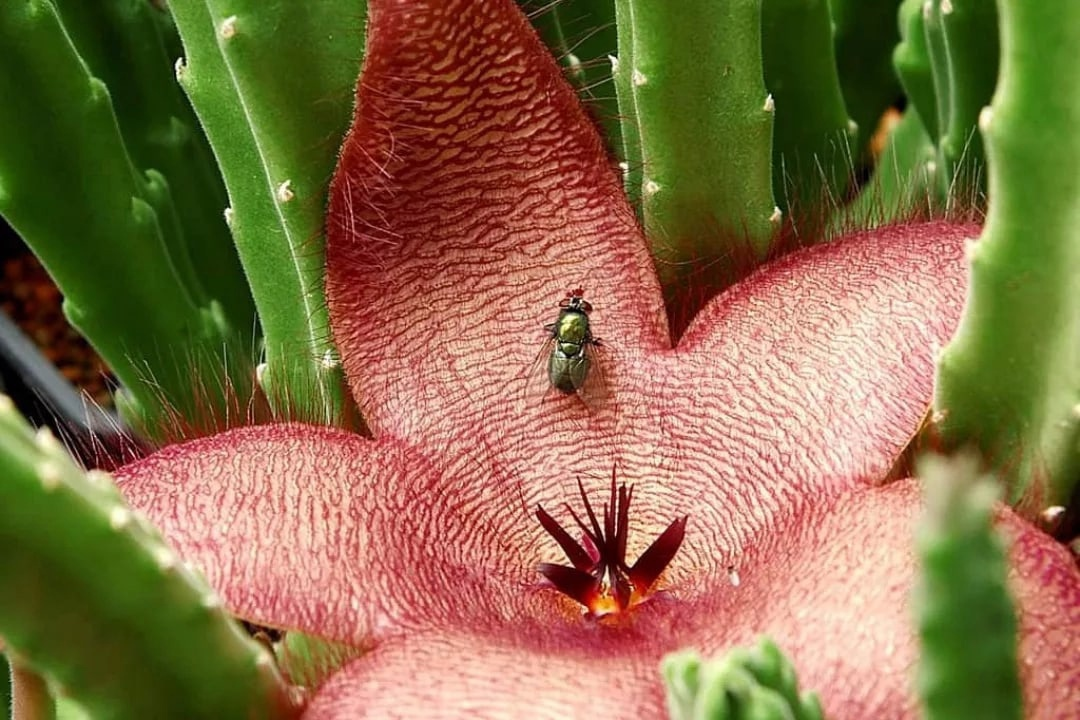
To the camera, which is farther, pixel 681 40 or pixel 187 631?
pixel 681 40

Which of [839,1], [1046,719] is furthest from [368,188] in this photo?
[839,1]

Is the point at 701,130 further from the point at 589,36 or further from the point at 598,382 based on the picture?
the point at 598,382

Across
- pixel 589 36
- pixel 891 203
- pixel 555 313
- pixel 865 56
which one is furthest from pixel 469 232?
pixel 865 56

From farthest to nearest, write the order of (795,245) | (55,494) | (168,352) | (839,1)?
(839,1) < (168,352) < (795,245) < (55,494)

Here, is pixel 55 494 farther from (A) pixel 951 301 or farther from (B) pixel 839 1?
(B) pixel 839 1

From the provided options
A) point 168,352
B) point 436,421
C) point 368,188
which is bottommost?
point 168,352

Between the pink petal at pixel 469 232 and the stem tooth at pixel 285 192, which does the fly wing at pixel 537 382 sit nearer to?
the pink petal at pixel 469 232

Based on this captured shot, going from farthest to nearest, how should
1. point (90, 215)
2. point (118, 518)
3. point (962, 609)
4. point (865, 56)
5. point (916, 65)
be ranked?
point (865, 56) < point (916, 65) < point (90, 215) < point (118, 518) < point (962, 609)
